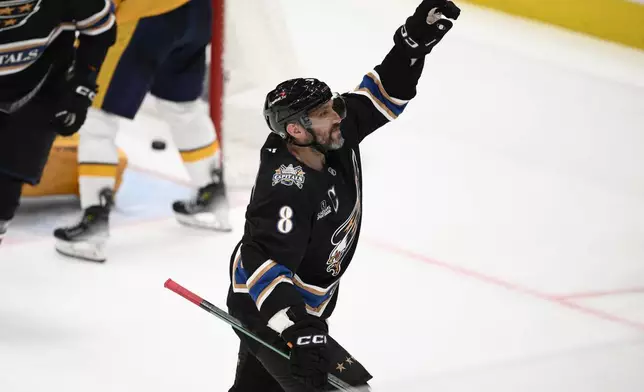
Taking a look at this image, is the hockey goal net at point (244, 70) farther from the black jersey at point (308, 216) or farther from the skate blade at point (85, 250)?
the black jersey at point (308, 216)

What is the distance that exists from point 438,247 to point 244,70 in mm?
1140

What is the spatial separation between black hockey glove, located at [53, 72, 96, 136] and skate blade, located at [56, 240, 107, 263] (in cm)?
63

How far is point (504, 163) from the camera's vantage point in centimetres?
472

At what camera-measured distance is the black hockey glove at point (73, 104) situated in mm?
3119

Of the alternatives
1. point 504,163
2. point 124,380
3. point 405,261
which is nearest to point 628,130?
point 504,163

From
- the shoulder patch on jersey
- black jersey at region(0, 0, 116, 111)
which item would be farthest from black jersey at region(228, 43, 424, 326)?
black jersey at region(0, 0, 116, 111)

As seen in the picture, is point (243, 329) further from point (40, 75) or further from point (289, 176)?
point (40, 75)

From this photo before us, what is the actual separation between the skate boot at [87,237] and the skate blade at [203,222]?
1.38ft

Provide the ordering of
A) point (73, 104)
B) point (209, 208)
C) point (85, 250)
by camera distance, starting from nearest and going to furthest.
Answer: point (73, 104)
point (85, 250)
point (209, 208)

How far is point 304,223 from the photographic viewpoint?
77.0 inches

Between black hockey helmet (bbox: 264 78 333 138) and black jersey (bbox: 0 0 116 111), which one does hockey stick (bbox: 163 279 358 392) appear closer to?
black hockey helmet (bbox: 264 78 333 138)

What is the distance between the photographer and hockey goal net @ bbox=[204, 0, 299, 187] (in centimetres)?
428

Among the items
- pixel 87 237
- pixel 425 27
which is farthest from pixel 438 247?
pixel 425 27

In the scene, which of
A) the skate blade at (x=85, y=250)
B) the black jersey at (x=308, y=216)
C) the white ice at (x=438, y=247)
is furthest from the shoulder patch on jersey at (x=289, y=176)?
the skate blade at (x=85, y=250)
